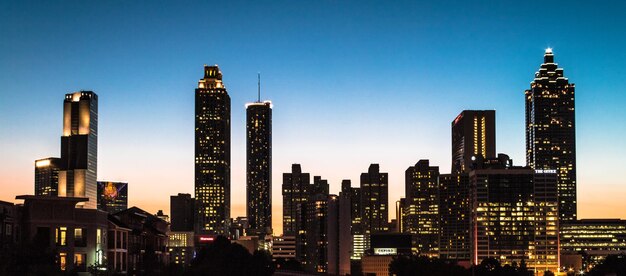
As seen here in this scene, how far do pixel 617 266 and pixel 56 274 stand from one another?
5427 inches

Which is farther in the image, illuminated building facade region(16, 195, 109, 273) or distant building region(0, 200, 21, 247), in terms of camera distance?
illuminated building facade region(16, 195, 109, 273)

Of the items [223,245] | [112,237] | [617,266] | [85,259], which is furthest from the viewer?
[617,266]

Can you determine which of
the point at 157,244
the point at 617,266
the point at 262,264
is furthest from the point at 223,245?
the point at 617,266

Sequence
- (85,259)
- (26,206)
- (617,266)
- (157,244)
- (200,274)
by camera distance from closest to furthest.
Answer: (26,206)
(85,259)
(200,274)
(157,244)
(617,266)

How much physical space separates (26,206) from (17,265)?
15.6m

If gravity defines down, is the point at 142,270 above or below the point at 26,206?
below

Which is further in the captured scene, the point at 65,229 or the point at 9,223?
the point at 65,229

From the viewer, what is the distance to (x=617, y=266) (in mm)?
181250

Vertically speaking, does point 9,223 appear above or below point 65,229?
above

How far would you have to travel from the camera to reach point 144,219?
115 meters

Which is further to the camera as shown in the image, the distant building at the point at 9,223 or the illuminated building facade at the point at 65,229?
the illuminated building facade at the point at 65,229

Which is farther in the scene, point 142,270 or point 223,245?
point 223,245

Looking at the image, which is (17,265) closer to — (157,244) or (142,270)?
(142,270)

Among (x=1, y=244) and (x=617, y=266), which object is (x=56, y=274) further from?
(x=617, y=266)
